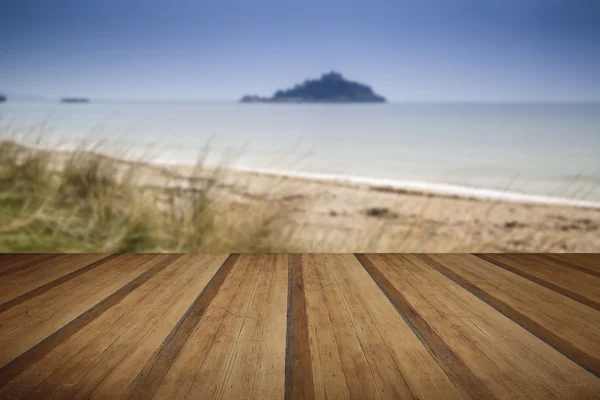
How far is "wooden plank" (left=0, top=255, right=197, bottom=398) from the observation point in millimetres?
1107

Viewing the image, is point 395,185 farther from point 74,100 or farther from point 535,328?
point 74,100

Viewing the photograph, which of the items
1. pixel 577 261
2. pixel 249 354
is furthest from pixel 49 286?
pixel 577 261

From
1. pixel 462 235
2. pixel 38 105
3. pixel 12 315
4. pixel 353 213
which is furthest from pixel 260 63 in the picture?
pixel 12 315

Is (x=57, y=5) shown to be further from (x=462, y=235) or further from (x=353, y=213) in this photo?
(x=462, y=235)

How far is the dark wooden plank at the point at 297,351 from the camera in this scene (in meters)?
1.08

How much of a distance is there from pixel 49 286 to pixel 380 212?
2.05 metres

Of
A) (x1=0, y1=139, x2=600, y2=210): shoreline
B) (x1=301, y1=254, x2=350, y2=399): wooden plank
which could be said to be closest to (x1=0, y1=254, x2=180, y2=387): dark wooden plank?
(x1=301, y1=254, x2=350, y2=399): wooden plank

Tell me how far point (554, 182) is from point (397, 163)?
4.10ft

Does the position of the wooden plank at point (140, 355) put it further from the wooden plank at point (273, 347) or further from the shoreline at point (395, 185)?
the shoreline at point (395, 185)

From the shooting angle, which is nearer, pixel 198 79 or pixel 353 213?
pixel 353 213

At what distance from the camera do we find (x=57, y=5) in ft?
10.9

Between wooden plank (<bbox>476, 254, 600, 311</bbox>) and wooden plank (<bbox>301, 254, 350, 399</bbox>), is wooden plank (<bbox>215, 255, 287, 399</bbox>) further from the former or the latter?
wooden plank (<bbox>476, 254, 600, 311</bbox>)

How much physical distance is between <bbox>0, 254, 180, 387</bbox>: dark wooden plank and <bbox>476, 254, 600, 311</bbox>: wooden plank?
5.64ft

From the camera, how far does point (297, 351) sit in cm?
128
